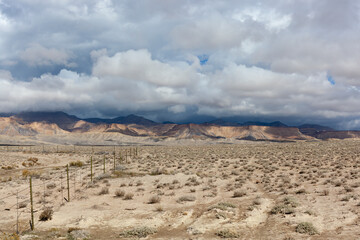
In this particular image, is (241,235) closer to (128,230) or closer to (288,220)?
(288,220)

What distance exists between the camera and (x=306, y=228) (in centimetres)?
1012

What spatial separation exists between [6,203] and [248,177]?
1937cm

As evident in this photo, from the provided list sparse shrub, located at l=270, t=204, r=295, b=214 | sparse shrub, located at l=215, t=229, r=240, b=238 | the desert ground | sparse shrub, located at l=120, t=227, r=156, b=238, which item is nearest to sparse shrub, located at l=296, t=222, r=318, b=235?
the desert ground

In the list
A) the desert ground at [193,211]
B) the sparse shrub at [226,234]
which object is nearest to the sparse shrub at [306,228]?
the desert ground at [193,211]

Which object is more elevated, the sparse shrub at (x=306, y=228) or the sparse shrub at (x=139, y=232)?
the sparse shrub at (x=306, y=228)

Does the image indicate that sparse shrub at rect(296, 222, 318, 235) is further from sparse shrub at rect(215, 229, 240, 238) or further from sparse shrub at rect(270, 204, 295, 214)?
sparse shrub at rect(215, 229, 240, 238)

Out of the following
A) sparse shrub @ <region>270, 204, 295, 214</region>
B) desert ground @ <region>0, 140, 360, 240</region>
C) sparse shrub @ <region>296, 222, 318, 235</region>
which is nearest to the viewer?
sparse shrub @ <region>296, 222, 318, 235</region>

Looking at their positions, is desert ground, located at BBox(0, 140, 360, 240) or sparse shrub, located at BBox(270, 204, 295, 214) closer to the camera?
desert ground, located at BBox(0, 140, 360, 240)

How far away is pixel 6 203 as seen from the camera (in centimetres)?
1722

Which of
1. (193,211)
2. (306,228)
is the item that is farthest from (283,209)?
(193,211)

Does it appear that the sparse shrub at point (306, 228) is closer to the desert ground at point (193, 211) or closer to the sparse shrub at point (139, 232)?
the desert ground at point (193, 211)

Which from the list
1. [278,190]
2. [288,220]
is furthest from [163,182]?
[288,220]

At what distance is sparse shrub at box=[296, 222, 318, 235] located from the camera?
9.92 m

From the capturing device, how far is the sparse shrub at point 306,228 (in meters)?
9.92
